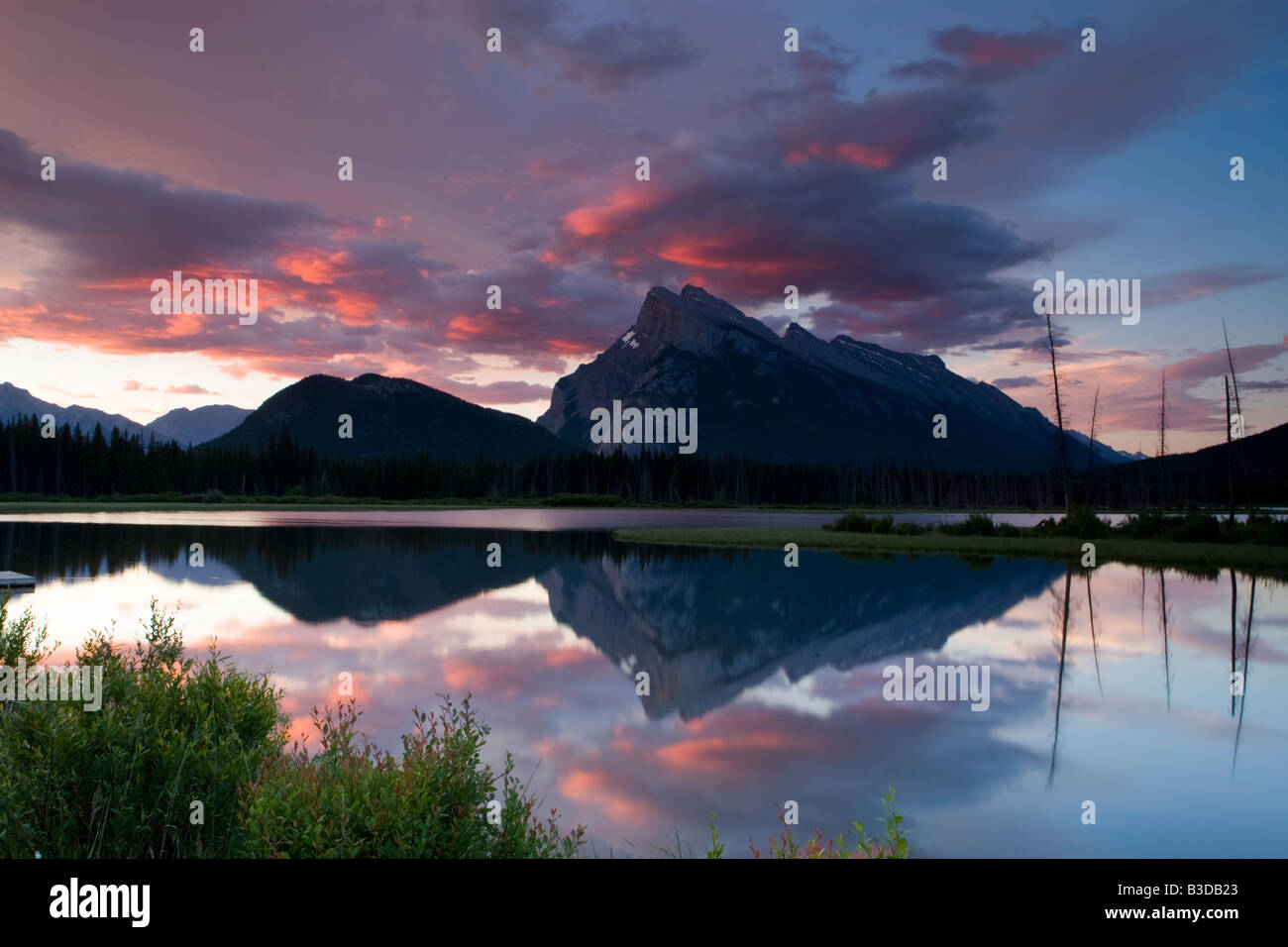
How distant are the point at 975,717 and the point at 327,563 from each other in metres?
40.1

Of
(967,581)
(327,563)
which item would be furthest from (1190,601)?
(327,563)

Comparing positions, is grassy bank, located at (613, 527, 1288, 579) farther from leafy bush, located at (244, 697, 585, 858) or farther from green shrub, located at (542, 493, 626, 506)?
green shrub, located at (542, 493, 626, 506)

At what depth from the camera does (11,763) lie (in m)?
9.79

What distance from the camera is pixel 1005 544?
60531 millimetres

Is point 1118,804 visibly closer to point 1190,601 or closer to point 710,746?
point 710,746

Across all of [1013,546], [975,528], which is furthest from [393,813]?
[975,528]

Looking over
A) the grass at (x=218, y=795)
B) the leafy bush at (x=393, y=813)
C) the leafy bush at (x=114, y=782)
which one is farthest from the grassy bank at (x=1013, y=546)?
the leafy bush at (x=114, y=782)

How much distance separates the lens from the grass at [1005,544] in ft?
172
